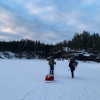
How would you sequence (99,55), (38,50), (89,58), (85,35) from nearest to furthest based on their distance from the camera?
(99,55) < (89,58) < (85,35) < (38,50)

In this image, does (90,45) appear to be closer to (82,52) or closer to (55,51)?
(82,52)

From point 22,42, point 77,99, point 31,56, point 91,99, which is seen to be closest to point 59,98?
point 77,99

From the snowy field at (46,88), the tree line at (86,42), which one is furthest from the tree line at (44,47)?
the snowy field at (46,88)

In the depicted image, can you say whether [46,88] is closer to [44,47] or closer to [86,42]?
[86,42]

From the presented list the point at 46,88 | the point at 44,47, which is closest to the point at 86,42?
the point at 44,47

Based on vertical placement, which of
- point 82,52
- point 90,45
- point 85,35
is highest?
point 85,35

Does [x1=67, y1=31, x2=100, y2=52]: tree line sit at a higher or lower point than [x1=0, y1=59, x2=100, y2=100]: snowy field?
higher

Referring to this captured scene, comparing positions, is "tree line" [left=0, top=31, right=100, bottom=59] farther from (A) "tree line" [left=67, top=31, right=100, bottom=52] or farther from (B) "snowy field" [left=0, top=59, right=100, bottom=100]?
(B) "snowy field" [left=0, top=59, right=100, bottom=100]

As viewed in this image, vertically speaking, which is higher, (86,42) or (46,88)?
(86,42)

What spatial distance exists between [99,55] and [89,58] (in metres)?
4.42

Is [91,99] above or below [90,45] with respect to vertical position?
below

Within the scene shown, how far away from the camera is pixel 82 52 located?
41.8 m

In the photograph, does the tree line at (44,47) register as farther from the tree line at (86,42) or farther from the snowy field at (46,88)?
the snowy field at (46,88)

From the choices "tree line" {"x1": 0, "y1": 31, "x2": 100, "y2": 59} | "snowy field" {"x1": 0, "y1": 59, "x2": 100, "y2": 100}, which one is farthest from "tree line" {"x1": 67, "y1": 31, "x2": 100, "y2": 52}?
"snowy field" {"x1": 0, "y1": 59, "x2": 100, "y2": 100}
